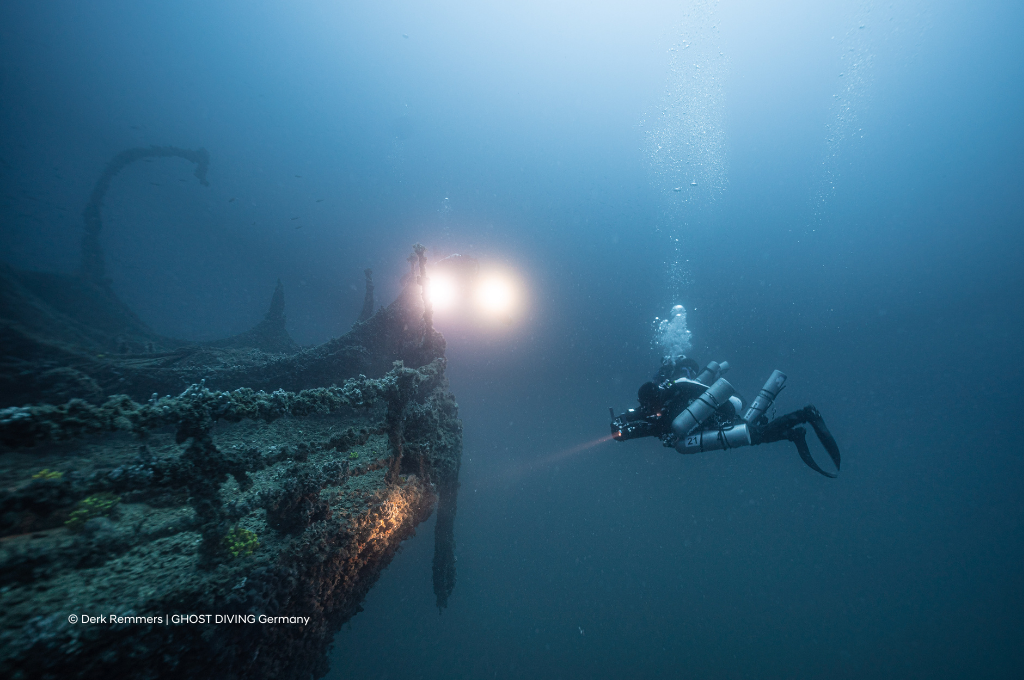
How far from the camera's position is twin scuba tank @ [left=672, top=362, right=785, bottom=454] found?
704 centimetres

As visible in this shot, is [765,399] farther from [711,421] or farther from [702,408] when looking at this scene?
[702,408]

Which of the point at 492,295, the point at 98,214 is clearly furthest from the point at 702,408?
the point at 98,214

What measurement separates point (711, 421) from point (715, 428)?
0.97 feet

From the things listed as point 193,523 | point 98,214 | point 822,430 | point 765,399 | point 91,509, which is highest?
point 98,214

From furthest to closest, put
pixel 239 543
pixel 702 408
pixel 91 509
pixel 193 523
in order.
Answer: pixel 702 408 < pixel 91 509 < pixel 239 543 < pixel 193 523

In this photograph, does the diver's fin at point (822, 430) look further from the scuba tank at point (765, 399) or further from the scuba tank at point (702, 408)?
the scuba tank at point (702, 408)

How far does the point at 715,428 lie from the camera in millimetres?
7391

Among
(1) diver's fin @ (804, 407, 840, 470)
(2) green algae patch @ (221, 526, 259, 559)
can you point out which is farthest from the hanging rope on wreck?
(1) diver's fin @ (804, 407, 840, 470)

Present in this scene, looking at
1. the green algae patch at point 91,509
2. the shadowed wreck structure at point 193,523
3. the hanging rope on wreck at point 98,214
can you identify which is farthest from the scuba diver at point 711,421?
the hanging rope on wreck at point 98,214

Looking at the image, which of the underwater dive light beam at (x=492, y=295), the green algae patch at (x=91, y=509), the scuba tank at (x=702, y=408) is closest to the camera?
the green algae patch at (x=91, y=509)

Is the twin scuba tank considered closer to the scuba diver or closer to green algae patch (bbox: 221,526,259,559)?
the scuba diver

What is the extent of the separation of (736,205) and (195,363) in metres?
61.9

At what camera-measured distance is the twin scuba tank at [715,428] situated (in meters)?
7.04

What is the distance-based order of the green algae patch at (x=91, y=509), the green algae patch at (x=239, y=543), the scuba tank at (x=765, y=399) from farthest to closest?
the scuba tank at (x=765, y=399), the green algae patch at (x=91, y=509), the green algae patch at (x=239, y=543)
